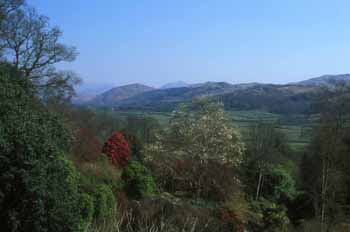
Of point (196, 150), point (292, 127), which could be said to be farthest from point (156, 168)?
point (292, 127)

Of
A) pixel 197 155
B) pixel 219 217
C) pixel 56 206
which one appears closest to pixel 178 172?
pixel 197 155

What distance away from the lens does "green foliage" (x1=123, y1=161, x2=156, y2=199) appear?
15.5 metres

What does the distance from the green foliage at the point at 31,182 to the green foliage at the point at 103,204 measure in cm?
392

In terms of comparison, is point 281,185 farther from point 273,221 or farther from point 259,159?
point 273,221

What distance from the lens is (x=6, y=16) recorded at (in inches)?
882

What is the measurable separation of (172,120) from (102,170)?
260 inches

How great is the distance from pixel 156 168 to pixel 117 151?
10.5 ft

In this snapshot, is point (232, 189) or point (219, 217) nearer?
point (219, 217)

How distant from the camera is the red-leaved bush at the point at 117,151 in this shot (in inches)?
867

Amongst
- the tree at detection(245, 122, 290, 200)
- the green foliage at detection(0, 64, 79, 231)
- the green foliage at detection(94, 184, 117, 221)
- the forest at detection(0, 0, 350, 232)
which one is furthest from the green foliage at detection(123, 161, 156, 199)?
the tree at detection(245, 122, 290, 200)

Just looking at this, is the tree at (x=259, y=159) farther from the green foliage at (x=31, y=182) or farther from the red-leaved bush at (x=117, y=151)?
the green foliage at (x=31, y=182)

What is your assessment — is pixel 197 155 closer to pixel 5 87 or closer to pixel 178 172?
pixel 178 172

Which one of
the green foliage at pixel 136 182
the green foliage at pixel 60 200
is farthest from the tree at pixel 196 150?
the green foliage at pixel 60 200

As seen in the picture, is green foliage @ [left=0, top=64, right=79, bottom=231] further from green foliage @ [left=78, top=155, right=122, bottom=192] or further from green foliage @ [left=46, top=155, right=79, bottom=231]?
green foliage @ [left=78, top=155, right=122, bottom=192]
